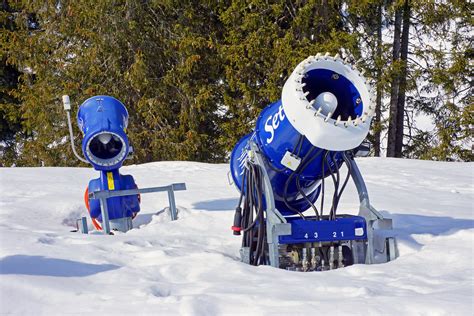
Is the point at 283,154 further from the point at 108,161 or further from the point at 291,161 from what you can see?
the point at 108,161

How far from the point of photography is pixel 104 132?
16.8ft

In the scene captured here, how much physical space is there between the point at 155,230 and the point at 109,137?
3.36 feet

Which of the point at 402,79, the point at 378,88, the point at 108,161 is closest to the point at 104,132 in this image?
the point at 108,161

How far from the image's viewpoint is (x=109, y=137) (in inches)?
213

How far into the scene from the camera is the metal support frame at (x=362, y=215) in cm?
388

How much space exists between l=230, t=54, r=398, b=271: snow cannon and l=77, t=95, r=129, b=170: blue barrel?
1.34 m

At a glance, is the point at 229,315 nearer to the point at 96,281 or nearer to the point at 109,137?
the point at 96,281

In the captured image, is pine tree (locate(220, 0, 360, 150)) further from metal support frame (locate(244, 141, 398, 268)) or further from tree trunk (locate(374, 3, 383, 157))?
metal support frame (locate(244, 141, 398, 268))

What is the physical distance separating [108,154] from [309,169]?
200 centimetres

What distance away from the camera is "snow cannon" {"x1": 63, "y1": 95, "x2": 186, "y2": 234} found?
5164mm

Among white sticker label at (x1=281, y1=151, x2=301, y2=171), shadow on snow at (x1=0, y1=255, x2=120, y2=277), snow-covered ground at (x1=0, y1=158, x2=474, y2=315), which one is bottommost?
snow-covered ground at (x1=0, y1=158, x2=474, y2=315)

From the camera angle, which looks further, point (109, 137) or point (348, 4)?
point (348, 4)

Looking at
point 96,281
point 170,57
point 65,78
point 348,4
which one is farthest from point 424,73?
point 96,281

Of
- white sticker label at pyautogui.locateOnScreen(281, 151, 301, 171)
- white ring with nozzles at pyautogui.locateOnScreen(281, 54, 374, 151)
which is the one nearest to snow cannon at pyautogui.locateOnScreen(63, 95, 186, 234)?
white sticker label at pyautogui.locateOnScreen(281, 151, 301, 171)
